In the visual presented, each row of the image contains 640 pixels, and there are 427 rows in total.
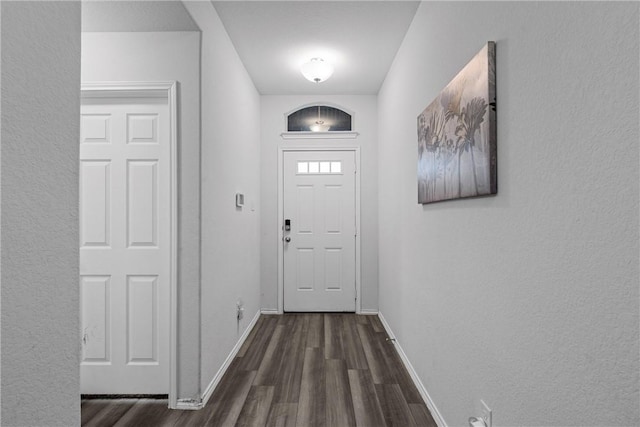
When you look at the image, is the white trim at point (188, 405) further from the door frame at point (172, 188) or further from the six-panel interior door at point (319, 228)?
the six-panel interior door at point (319, 228)

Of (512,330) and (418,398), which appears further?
(418,398)

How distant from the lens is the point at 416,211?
242 centimetres

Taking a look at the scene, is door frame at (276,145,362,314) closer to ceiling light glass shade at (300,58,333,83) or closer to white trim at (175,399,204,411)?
ceiling light glass shade at (300,58,333,83)

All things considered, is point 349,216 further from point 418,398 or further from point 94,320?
point 94,320

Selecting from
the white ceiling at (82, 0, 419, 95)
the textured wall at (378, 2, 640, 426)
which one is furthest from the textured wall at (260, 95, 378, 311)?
the textured wall at (378, 2, 640, 426)

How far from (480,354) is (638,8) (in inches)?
48.1

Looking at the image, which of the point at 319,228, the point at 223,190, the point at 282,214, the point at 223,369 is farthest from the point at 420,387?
the point at 282,214

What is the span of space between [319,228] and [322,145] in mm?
982

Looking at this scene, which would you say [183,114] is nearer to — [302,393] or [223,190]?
[223,190]

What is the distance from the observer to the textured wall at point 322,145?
416cm

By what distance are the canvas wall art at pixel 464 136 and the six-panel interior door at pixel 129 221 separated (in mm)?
1607

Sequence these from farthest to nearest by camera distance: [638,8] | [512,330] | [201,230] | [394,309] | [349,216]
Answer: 1. [349,216]
2. [394,309]
3. [201,230]
4. [512,330]
5. [638,8]

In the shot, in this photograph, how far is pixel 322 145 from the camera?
417 cm

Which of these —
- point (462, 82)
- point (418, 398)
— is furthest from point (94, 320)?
point (462, 82)
